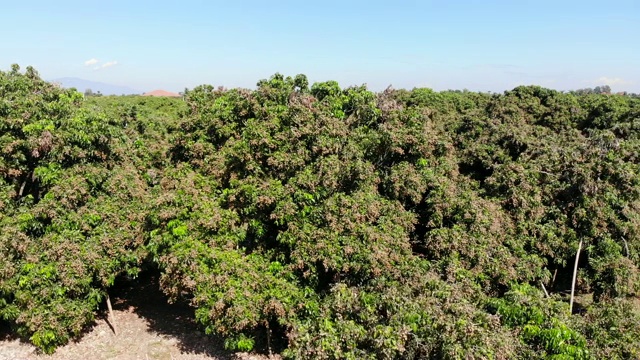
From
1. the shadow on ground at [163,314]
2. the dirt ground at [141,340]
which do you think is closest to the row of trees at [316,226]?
the dirt ground at [141,340]

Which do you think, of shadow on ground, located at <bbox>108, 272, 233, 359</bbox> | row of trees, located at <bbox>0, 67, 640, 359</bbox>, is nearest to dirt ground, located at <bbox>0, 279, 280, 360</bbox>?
shadow on ground, located at <bbox>108, 272, 233, 359</bbox>

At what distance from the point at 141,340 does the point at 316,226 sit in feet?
25.0

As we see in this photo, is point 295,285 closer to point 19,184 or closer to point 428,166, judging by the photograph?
point 428,166

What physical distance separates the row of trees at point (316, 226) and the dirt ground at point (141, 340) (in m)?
0.90

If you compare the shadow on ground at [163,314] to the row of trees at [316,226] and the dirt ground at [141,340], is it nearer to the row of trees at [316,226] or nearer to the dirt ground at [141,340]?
the dirt ground at [141,340]

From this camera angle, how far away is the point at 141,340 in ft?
46.6

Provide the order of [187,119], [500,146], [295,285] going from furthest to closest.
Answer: [500,146]
[187,119]
[295,285]

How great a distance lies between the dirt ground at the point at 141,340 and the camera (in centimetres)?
1298

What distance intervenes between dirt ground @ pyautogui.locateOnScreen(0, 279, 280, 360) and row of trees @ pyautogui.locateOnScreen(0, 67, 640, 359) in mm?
905

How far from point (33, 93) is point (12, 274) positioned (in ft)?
22.5

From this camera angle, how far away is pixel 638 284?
13.3m

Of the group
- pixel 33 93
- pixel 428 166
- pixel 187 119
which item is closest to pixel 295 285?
pixel 428 166

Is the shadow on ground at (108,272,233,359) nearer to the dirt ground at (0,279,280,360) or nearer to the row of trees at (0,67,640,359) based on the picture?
the dirt ground at (0,279,280,360)

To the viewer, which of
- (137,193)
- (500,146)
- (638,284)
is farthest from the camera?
(500,146)
